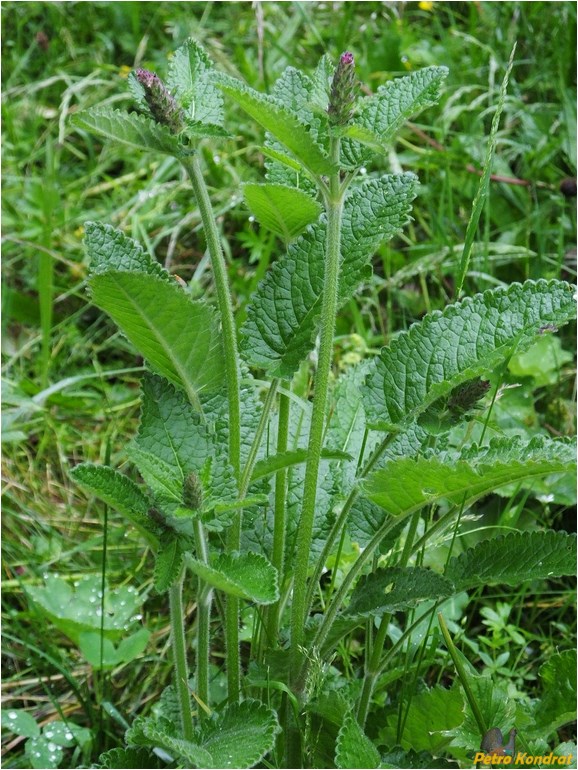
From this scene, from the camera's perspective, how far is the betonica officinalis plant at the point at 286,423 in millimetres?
985

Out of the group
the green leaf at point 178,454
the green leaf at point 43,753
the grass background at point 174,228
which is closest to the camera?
the green leaf at point 178,454

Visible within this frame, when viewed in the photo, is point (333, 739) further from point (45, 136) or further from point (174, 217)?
point (45, 136)

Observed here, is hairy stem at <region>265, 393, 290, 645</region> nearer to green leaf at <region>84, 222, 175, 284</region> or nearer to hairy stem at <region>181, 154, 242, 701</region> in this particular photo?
hairy stem at <region>181, 154, 242, 701</region>

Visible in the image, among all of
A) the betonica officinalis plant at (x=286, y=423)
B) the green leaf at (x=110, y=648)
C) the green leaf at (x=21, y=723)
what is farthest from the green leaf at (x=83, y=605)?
the betonica officinalis plant at (x=286, y=423)

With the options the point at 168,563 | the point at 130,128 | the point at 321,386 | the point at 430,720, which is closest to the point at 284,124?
the point at 130,128

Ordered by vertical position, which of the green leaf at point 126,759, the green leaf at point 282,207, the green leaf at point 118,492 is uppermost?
the green leaf at point 282,207

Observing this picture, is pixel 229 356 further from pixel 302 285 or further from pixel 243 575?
pixel 243 575

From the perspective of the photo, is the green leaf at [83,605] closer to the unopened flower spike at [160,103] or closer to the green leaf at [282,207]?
the green leaf at [282,207]

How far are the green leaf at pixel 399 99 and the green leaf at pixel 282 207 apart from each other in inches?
4.3

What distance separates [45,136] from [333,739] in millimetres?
2007

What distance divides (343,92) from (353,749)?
0.68 metres

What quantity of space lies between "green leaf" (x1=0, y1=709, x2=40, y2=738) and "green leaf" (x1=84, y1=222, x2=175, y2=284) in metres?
0.72

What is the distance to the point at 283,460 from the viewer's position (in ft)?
3.45

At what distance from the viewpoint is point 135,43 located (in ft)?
9.36
